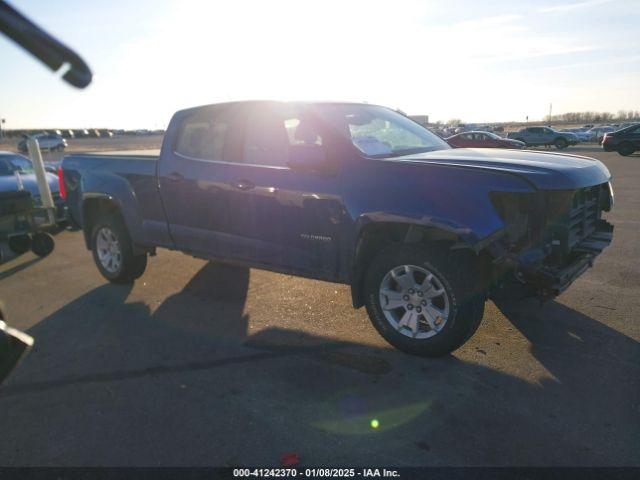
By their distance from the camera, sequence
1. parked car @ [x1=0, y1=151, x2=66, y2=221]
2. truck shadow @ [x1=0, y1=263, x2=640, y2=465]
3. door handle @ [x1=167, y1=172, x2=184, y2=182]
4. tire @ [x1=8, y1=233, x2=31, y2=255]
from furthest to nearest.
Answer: parked car @ [x1=0, y1=151, x2=66, y2=221] < tire @ [x1=8, y1=233, x2=31, y2=255] < door handle @ [x1=167, y1=172, x2=184, y2=182] < truck shadow @ [x1=0, y1=263, x2=640, y2=465]

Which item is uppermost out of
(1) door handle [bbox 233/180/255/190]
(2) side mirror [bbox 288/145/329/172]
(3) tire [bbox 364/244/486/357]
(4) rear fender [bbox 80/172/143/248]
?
(2) side mirror [bbox 288/145/329/172]

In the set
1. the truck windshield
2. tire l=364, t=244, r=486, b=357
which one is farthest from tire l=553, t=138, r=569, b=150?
tire l=364, t=244, r=486, b=357

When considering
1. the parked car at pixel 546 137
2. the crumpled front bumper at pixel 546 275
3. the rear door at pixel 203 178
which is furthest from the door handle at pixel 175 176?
the parked car at pixel 546 137

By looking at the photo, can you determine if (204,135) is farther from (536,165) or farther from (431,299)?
(536,165)

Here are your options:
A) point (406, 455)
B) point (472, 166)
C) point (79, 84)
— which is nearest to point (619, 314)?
point (472, 166)

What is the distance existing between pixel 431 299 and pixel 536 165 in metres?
1.19

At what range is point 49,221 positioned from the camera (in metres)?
7.83

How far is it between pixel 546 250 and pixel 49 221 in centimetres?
751

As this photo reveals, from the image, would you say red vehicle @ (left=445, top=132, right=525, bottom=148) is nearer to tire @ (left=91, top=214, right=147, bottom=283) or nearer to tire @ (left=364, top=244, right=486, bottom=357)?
tire @ (left=91, top=214, right=147, bottom=283)

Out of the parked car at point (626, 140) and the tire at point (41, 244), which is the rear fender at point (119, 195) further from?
the parked car at point (626, 140)

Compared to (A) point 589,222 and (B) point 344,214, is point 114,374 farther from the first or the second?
(A) point 589,222

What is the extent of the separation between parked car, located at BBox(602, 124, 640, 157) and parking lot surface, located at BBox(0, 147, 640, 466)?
2288 centimetres

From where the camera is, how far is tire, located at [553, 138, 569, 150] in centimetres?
3155

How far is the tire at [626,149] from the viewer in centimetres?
2392
